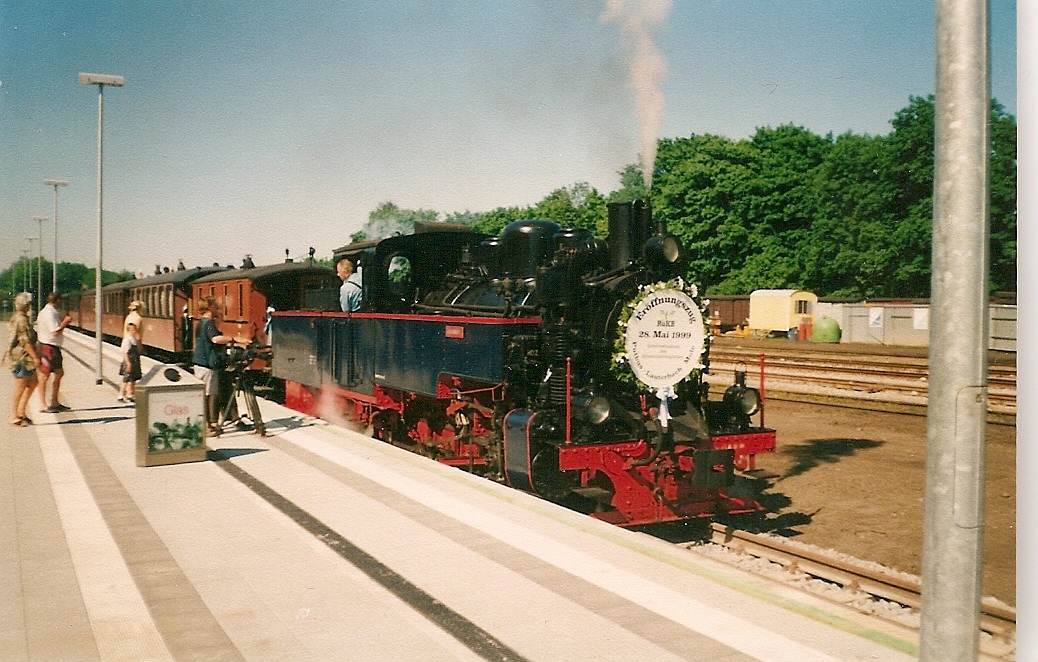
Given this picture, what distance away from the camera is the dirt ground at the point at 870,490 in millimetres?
7180

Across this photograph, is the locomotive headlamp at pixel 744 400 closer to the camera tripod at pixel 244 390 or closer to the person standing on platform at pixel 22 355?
the camera tripod at pixel 244 390

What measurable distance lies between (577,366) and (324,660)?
13.7 ft

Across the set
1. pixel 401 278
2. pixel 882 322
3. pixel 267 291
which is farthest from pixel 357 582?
pixel 882 322

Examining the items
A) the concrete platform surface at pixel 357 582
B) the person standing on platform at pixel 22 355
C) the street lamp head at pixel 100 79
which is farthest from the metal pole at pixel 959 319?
the person standing on platform at pixel 22 355

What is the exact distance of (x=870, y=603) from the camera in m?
5.73

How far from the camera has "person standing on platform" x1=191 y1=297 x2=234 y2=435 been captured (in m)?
9.30

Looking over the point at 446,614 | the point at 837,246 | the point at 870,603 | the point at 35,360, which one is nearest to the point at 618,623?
the point at 446,614

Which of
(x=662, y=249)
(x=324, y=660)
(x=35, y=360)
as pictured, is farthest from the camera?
(x=35, y=360)

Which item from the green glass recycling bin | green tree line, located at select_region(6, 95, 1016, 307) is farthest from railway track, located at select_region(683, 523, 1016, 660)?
green tree line, located at select_region(6, 95, 1016, 307)

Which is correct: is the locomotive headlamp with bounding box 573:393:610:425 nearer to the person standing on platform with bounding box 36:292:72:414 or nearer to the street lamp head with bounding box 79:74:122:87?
the street lamp head with bounding box 79:74:122:87

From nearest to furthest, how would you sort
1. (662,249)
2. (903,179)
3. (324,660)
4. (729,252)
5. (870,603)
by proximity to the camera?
(324,660), (870,603), (662,249), (903,179), (729,252)

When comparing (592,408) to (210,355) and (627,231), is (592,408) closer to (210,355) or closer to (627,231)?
(627,231)

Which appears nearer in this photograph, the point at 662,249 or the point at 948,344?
the point at 948,344

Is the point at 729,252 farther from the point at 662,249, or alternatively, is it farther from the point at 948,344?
the point at 948,344
